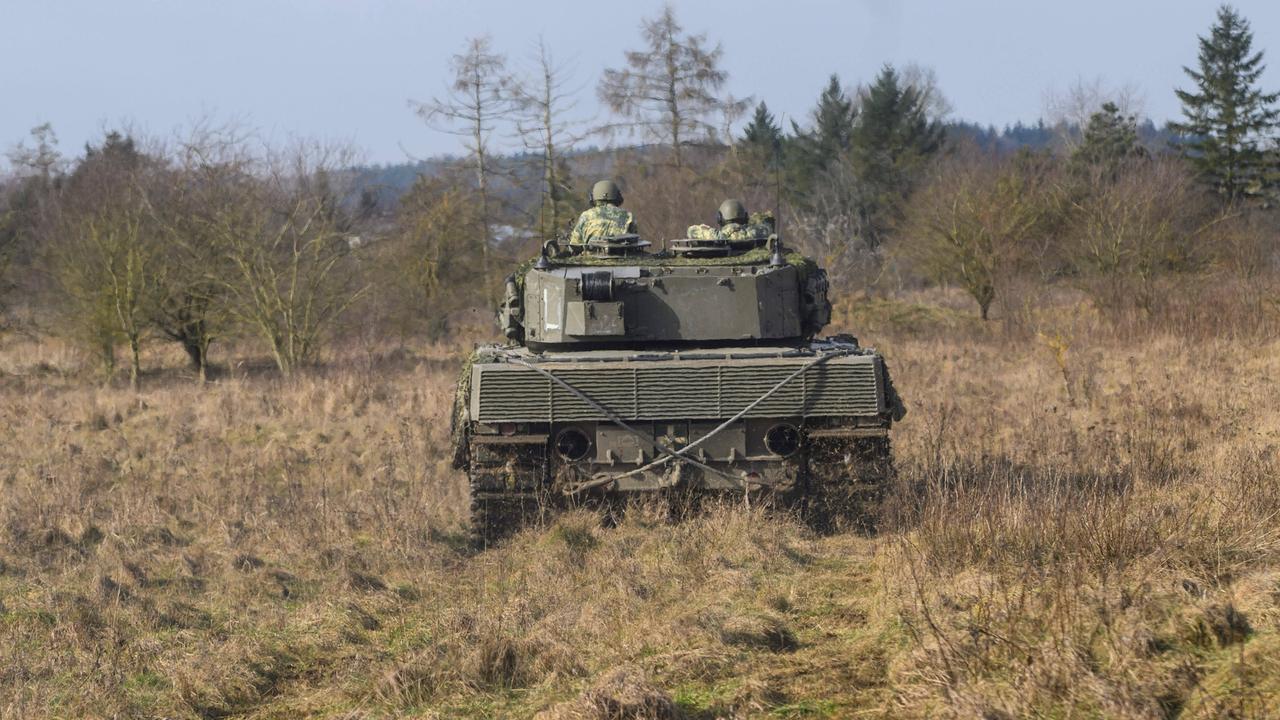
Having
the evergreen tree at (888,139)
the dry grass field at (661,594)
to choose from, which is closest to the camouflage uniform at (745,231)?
the dry grass field at (661,594)

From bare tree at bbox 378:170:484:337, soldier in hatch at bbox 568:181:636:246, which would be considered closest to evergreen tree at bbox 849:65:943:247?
bare tree at bbox 378:170:484:337

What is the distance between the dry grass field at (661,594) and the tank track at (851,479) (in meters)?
0.13

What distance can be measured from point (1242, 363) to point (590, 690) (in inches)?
542

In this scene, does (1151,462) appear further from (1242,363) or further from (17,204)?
(17,204)

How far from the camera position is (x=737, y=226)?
10.9 meters

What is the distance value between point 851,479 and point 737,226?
3.12 metres

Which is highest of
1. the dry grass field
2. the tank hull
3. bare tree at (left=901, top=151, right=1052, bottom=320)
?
bare tree at (left=901, top=151, right=1052, bottom=320)

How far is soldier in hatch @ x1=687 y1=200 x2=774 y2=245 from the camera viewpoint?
10.5m

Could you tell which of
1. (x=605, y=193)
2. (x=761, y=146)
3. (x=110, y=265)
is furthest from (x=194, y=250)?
(x=761, y=146)

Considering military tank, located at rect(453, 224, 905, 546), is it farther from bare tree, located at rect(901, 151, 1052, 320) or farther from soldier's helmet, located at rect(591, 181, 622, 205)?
bare tree, located at rect(901, 151, 1052, 320)

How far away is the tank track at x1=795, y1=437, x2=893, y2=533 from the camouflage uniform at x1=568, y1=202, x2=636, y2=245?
2981 mm

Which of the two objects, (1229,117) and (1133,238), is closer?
(1133,238)

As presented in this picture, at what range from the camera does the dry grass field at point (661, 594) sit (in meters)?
5.05

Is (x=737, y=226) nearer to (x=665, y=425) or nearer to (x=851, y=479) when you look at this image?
(x=665, y=425)
